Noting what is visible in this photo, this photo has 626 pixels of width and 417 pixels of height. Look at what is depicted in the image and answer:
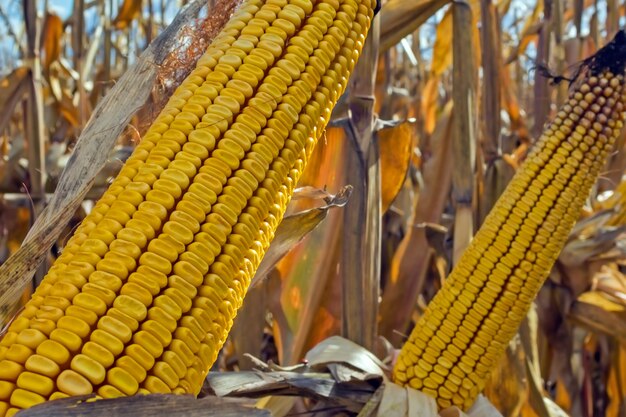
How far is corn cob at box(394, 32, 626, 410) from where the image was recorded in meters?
2.28

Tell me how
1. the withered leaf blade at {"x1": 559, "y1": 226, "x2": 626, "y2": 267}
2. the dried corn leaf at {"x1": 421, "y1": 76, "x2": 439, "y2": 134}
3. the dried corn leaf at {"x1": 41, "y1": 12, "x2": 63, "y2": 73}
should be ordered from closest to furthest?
the withered leaf blade at {"x1": 559, "y1": 226, "x2": 626, "y2": 267}
the dried corn leaf at {"x1": 421, "y1": 76, "x2": 439, "y2": 134}
the dried corn leaf at {"x1": 41, "y1": 12, "x2": 63, "y2": 73}

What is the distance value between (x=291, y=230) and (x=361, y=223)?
2.04ft

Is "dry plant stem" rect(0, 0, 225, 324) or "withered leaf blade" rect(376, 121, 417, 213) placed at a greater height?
"dry plant stem" rect(0, 0, 225, 324)

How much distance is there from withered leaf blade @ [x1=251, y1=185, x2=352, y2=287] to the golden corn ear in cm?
50

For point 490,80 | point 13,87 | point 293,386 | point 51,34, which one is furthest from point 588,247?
point 51,34

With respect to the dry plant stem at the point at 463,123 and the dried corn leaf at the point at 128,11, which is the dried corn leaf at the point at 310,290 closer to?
the dry plant stem at the point at 463,123

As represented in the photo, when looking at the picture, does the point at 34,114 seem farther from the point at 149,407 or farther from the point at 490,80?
the point at 149,407

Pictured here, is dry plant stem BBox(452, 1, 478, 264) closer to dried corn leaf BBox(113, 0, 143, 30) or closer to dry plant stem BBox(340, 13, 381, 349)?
dry plant stem BBox(340, 13, 381, 349)

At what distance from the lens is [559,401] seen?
4.14 meters

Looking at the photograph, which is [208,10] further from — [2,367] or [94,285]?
[2,367]

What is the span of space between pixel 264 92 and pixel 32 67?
311 cm

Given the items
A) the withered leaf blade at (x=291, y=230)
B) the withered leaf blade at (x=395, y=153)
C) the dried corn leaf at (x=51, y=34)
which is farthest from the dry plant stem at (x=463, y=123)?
the dried corn leaf at (x=51, y=34)

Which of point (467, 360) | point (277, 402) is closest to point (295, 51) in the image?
point (467, 360)

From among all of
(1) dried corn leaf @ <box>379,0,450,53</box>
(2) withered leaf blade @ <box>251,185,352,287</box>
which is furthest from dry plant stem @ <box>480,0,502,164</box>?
(2) withered leaf blade @ <box>251,185,352,287</box>
